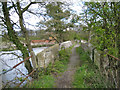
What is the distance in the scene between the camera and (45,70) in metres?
4.82

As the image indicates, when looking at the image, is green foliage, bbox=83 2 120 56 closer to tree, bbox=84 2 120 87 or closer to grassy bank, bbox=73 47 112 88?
tree, bbox=84 2 120 87

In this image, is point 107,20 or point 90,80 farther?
point 90,80

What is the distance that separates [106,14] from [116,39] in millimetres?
777

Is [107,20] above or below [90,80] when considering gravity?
above

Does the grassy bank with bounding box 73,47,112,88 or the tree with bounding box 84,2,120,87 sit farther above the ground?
the tree with bounding box 84,2,120,87

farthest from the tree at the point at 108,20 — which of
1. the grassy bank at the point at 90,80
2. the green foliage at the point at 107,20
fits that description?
the grassy bank at the point at 90,80

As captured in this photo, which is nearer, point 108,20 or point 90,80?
point 108,20

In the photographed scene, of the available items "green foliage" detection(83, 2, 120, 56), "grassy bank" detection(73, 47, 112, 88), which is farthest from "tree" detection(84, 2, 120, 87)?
"grassy bank" detection(73, 47, 112, 88)

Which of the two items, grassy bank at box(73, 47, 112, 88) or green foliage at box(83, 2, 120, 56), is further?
grassy bank at box(73, 47, 112, 88)

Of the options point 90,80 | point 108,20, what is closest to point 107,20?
point 108,20

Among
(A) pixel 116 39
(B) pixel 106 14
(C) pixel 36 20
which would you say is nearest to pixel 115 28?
(A) pixel 116 39

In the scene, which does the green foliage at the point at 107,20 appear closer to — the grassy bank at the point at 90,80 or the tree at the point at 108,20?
the tree at the point at 108,20

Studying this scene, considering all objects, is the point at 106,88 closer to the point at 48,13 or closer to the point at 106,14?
the point at 106,14

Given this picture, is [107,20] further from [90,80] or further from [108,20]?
[90,80]
